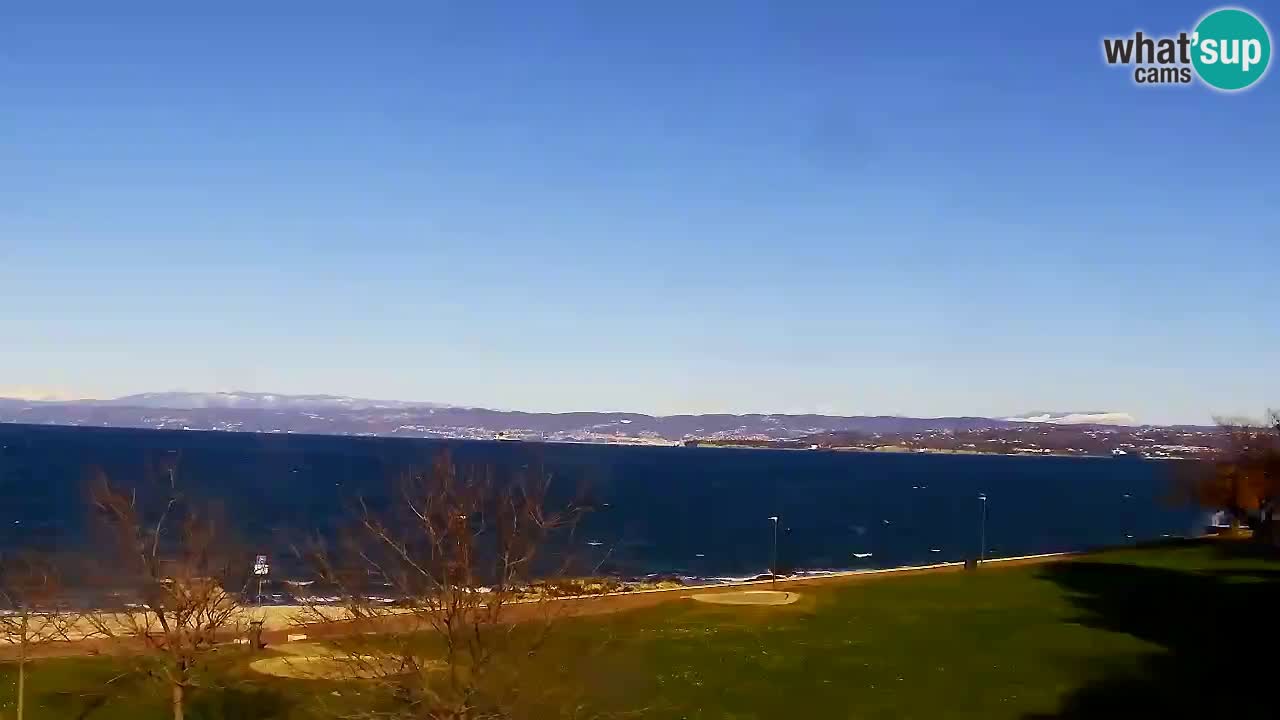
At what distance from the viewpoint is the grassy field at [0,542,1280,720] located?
28.8 meters

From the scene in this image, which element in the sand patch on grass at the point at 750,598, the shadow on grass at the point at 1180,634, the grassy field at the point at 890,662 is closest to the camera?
the grassy field at the point at 890,662

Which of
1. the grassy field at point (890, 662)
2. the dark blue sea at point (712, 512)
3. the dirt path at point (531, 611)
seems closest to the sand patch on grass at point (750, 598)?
the dirt path at point (531, 611)

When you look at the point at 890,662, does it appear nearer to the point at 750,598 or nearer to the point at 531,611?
the point at 531,611

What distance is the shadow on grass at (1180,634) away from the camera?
1166 inches

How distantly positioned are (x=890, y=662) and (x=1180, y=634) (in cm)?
1033

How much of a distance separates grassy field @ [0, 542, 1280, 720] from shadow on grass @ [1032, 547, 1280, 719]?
91 mm

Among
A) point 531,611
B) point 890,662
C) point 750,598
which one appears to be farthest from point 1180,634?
point 531,611

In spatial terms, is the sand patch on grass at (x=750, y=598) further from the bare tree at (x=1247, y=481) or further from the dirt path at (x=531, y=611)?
the bare tree at (x=1247, y=481)

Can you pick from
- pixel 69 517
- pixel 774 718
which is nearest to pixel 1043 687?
pixel 774 718

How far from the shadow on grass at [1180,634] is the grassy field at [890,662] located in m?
0.09

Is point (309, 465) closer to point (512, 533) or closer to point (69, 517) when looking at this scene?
point (69, 517)

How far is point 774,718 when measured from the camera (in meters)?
28.5

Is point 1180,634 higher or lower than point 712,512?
higher

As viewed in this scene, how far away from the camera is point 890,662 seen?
35.1 m
